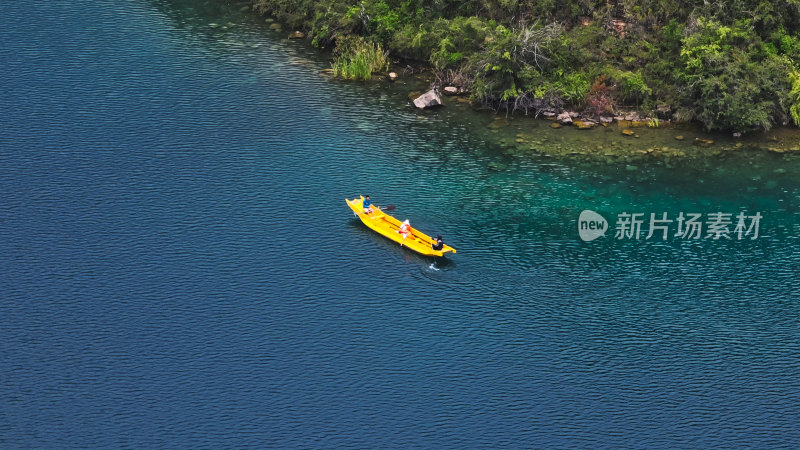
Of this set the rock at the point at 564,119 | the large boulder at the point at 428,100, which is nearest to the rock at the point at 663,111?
the rock at the point at 564,119

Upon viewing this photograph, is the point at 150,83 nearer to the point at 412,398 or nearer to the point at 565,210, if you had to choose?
the point at 565,210

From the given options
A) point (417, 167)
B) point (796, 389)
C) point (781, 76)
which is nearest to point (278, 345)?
point (417, 167)

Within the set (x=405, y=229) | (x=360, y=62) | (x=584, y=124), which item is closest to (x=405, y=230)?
(x=405, y=229)

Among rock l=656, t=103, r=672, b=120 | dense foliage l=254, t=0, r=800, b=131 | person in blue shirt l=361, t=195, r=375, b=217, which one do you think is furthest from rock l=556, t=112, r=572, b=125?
person in blue shirt l=361, t=195, r=375, b=217

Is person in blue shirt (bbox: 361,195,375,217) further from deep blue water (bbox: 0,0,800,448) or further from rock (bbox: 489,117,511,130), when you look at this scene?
rock (bbox: 489,117,511,130)

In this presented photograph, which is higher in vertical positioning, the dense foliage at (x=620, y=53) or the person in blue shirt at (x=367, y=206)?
the dense foliage at (x=620, y=53)

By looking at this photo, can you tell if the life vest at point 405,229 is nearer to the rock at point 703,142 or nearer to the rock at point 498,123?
the rock at point 498,123
